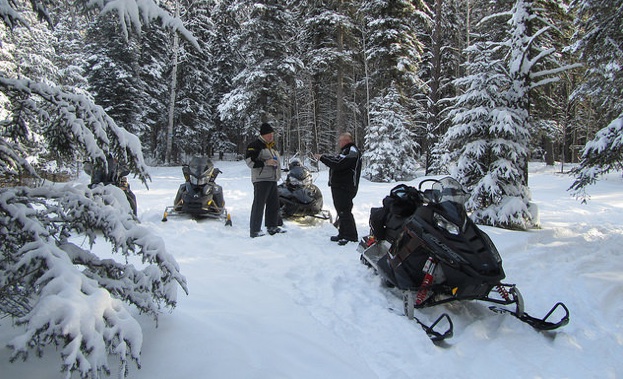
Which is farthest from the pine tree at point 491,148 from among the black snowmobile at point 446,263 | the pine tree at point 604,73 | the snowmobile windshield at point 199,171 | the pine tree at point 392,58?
the pine tree at point 392,58

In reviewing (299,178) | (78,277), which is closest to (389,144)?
(299,178)

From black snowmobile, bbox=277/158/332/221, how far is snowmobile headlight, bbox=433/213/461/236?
14.7 ft

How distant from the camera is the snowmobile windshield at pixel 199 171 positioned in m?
7.82

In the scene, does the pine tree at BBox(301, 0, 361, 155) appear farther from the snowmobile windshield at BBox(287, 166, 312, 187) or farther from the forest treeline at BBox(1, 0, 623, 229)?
the snowmobile windshield at BBox(287, 166, 312, 187)

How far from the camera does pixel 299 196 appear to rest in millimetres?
7973

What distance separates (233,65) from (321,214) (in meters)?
22.6

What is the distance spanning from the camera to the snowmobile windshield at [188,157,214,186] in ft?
25.6

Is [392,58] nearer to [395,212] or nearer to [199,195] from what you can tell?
[199,195]

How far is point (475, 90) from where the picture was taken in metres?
8.33

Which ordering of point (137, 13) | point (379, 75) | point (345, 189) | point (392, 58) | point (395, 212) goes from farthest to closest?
1. point (379, 75)
2. point (392, 58)
3. point (345, 189)
4. point (395, 212)
5. point (137, 13)

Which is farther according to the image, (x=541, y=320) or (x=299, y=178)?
(x=299, y=178)

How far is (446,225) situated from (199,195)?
5.32 meters

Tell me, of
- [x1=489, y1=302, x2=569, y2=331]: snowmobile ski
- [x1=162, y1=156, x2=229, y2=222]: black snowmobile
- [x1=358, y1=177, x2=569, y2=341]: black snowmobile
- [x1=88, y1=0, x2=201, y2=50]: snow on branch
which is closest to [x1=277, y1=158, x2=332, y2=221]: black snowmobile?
[x1=162, y1=156, x2=229, y2=222]: black snowmobile

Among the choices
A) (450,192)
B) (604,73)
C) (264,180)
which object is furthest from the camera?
(604,73)
